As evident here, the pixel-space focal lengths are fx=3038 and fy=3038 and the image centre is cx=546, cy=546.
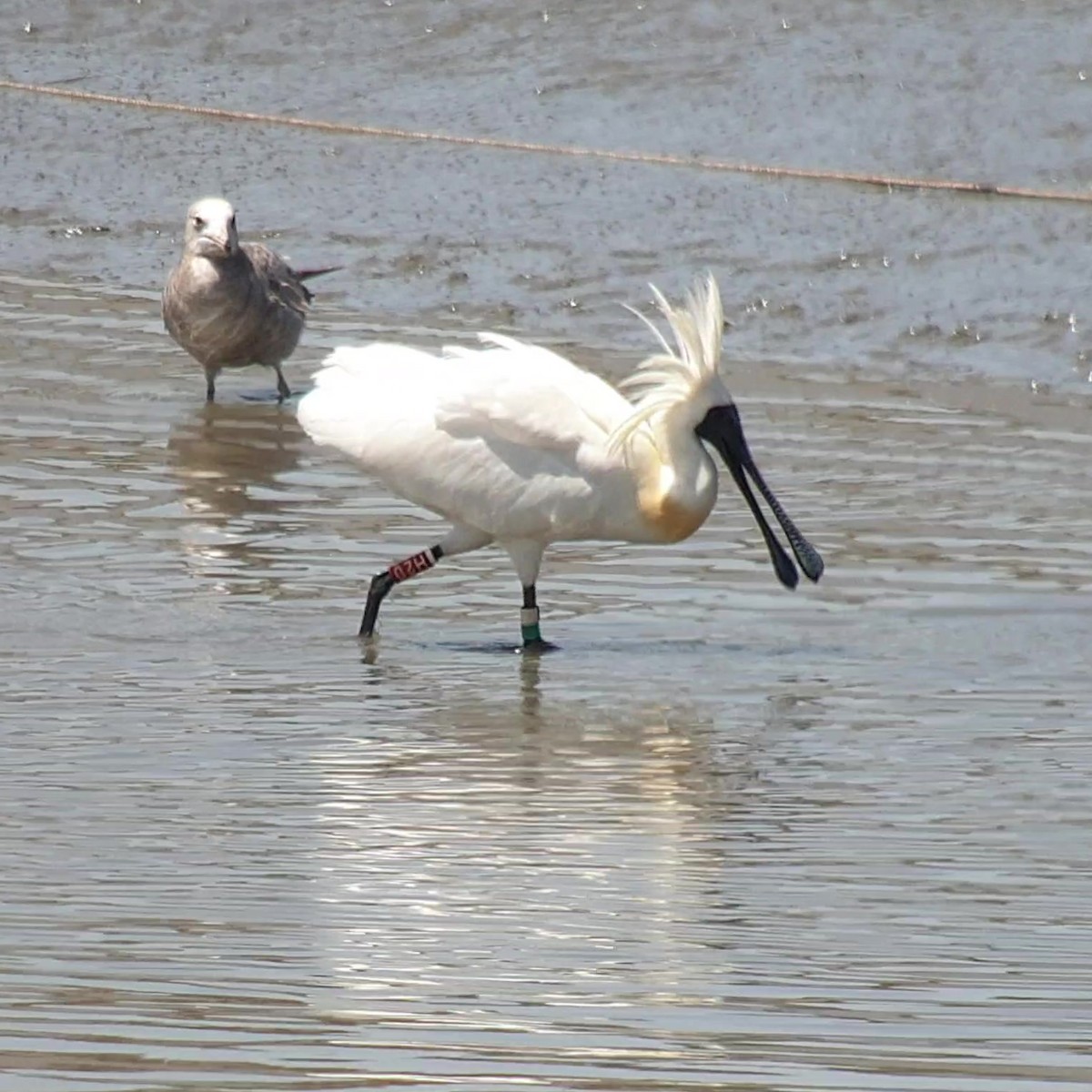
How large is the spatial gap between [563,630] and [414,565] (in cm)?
46

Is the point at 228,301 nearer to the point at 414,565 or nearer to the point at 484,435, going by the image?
the point at 414,565

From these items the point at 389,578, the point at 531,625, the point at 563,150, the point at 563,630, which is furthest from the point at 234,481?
the point at 563,150

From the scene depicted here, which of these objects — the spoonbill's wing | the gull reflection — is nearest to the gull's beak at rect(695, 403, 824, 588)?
the spoonbill's wing

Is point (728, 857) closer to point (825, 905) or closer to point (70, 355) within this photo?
point (825, 905)

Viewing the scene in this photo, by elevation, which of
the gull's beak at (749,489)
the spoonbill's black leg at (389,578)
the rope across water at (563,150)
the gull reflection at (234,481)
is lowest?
the gull reflection at (234,481)

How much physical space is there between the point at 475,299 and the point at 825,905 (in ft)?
28.8

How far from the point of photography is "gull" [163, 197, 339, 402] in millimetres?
12266

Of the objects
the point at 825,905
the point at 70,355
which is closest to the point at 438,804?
the point at 825,905

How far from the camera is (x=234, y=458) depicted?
11.0 meters

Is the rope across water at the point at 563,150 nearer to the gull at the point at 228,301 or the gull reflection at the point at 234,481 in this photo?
the gull at the point at 228,301

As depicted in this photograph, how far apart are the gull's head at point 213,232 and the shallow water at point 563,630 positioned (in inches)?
21.3

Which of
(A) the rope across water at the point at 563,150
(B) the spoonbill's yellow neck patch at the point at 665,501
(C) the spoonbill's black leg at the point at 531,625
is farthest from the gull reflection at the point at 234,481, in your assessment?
(A) the rope across water at the point at 563,150

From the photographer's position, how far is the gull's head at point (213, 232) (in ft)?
41.9

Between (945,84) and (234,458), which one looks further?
(945,84)
